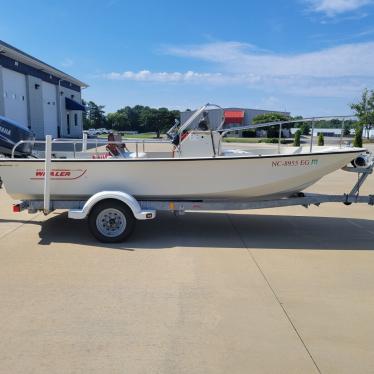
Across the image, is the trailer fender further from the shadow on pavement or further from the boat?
the shadow on pavement

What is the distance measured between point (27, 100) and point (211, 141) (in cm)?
2545

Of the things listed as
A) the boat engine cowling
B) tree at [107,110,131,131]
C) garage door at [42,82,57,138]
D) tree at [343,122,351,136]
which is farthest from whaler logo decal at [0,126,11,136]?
tree at [107,110,131,131]

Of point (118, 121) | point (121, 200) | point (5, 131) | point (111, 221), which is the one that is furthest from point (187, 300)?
point (118, 121)

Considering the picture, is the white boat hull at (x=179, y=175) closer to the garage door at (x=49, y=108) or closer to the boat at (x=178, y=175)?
the boat at (x=178, y=175)

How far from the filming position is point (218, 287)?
4086 millimetres

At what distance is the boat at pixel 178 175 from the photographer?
5.45 metres

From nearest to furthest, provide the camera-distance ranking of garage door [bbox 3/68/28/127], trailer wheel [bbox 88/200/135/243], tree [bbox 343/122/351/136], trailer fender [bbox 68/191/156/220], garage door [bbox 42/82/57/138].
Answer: trailer fender [bbox 68/191/156/220] < trailer wheel [bbox 88/200/135/243] < tree [bbox 343/122/351/136] < garage door [bbox 3/68/28/127] < garage door [bbox 42/82/57/138]

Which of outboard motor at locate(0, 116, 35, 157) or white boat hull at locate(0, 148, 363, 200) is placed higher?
outboard motor at locate(0, 116, 35, 157)

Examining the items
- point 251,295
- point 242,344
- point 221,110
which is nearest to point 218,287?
point 251,295

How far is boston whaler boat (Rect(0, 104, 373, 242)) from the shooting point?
5.43 meters

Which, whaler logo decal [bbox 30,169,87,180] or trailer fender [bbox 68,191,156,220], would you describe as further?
whaler logo decal [bbox 30,169,87,180]

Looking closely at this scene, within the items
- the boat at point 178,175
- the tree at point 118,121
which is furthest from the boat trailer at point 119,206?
the tree at point 118,121

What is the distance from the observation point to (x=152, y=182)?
5555 millimetres

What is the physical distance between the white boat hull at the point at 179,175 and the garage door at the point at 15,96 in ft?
68.0
